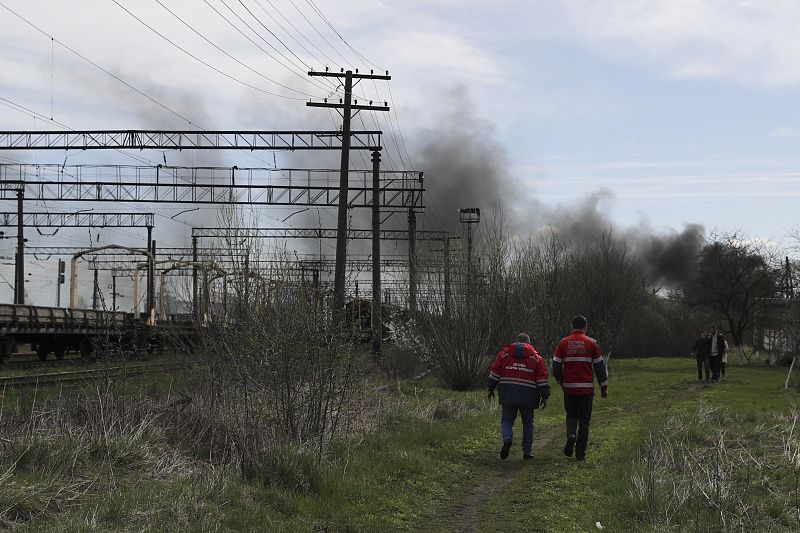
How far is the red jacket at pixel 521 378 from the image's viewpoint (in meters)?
11.8

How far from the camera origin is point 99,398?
34.8 feet

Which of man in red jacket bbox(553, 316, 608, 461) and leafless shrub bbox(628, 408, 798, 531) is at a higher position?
man in red jacket bbox(553, 316, 608, 461)

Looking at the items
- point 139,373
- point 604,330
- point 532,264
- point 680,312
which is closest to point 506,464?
point 139,373

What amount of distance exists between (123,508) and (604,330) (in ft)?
125

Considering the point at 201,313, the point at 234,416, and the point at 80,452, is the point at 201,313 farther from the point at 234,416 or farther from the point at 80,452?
the point at 80,452

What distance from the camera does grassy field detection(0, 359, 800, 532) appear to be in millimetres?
7066

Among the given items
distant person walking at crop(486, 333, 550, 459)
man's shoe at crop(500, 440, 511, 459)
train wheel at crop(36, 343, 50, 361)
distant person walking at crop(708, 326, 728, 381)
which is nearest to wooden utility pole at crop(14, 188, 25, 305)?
train wheel at crop(36, 343, 50, 361)

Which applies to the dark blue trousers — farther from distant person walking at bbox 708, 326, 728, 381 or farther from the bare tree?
the bare tree

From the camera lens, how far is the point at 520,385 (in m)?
11.9

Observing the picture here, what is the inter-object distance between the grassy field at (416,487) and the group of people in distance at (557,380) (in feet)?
1.21

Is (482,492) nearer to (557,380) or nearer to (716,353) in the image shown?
(557,380)

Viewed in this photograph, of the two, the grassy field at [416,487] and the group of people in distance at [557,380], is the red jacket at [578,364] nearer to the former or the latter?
the group of people in distance at [557,380]

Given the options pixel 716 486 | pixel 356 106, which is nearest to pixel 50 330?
pixel 356 106

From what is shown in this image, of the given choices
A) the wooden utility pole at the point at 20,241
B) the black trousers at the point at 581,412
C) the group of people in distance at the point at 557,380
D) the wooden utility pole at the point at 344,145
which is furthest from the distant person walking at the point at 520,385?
the wooden utility pole at the point at 20,241
